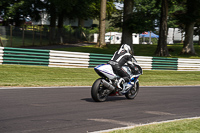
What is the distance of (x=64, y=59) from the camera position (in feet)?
65.1

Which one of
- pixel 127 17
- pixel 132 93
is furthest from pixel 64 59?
pixel 127 17

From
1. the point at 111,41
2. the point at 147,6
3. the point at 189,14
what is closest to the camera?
the point at 189,14

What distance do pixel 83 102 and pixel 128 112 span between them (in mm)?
1611

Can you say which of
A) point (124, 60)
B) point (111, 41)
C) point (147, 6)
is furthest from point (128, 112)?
point (147, 6)

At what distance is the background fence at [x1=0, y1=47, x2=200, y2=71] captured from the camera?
59.4 feet

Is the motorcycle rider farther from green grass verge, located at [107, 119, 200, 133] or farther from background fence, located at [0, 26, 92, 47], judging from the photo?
background fence, located at [0, 26, 92, 47]

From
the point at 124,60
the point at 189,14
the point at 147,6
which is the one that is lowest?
the point at 124,60

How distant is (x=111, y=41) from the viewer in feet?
206

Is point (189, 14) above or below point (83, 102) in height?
above

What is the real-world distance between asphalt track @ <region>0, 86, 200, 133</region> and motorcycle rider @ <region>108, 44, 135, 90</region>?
723 mm

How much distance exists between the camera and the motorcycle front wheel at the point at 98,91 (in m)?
8.77

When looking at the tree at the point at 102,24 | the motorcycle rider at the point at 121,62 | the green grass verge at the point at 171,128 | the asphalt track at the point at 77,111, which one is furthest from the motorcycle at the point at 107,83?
the tree at the point at 102,24

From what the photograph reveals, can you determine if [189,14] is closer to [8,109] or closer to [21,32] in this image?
[21,32]

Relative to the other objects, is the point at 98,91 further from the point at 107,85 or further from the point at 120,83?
the point at 120,83
